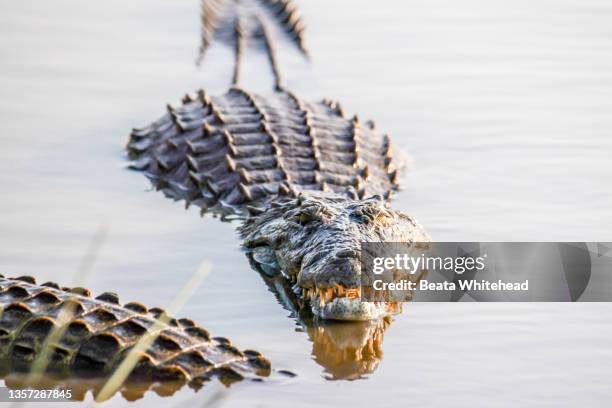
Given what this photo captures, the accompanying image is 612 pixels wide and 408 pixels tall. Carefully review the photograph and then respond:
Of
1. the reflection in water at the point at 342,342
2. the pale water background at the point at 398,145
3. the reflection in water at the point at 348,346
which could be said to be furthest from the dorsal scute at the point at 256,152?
the reflection in water at the point at 348,346

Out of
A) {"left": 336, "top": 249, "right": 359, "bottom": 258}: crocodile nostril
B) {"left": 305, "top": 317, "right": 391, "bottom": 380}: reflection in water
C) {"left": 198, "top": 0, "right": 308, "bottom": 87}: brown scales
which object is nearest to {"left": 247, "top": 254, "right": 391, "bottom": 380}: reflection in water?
{"left": 305, "top": 317, "right": 391, "bottom": 380}: reflection in water

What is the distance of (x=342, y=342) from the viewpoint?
6945mm

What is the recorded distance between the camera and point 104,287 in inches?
294

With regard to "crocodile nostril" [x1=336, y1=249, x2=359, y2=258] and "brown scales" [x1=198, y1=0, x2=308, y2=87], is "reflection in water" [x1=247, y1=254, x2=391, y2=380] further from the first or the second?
"brown scales" [x1=198, y1=0, x2=308, y2=87]

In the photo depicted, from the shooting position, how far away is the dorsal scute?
9227mm

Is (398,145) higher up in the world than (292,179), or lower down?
higher up

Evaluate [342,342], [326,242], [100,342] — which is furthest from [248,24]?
[100,342]

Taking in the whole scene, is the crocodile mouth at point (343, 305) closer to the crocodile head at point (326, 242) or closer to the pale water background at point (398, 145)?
A: the crocodile head at point (326, 242)

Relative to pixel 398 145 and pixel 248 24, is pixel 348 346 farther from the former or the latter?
pixel 248 24

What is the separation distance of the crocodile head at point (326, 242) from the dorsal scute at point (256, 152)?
0.73 meters

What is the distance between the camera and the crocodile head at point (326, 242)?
7000 mm

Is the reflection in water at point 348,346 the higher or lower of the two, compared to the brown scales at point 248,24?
lower

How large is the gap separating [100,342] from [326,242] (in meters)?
1.76

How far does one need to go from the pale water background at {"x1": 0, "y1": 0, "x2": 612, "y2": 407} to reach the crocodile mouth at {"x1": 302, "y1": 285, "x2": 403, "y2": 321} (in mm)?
180
